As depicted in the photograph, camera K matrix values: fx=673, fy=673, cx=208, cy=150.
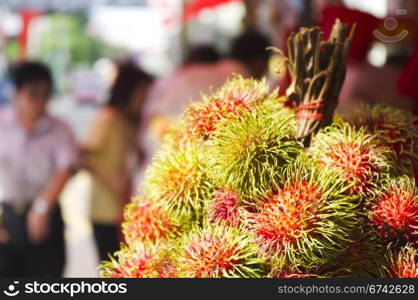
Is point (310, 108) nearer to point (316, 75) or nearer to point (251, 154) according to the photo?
point (316, 75)

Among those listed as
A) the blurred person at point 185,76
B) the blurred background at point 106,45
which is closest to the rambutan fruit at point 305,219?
the blurred person at point 185,76

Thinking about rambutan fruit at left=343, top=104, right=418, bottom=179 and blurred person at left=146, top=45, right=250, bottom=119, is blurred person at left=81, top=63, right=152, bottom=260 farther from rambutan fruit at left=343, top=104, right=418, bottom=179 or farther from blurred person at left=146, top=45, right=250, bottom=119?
rambutan fruit at left=343, top=104, right=418, bottom=179

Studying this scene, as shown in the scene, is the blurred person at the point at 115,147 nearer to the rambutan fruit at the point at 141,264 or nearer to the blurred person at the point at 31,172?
the blurred person at the point at 31,172

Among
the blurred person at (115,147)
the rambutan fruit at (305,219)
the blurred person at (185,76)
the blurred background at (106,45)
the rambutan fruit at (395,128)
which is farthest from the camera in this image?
the blurred person at (115,147)

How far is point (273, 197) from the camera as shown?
92cm

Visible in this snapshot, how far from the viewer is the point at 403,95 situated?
1.36 m

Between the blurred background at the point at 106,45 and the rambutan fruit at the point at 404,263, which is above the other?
the blurred background at the point at 106,45

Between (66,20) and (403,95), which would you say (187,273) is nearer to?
(403,95)

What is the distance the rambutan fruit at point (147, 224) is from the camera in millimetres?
1021

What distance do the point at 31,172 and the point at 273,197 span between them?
217 cm

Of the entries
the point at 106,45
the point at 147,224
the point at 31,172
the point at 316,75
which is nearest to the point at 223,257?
the point at 147,224

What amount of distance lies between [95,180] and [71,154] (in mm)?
158

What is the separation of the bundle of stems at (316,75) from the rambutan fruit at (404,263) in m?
0.22

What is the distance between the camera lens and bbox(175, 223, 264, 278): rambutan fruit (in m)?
0.90
